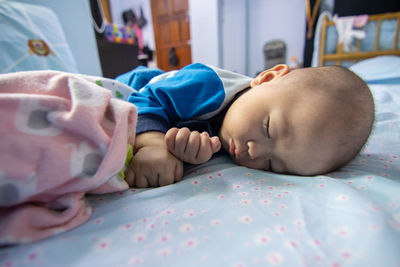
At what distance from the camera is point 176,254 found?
0.87 ft

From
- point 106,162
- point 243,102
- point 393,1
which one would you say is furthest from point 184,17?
point 106,162

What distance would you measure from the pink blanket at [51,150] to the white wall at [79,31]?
4.35 feet

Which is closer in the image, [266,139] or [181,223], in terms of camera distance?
[181,223]

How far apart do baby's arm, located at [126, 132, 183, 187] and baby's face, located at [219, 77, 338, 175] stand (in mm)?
169

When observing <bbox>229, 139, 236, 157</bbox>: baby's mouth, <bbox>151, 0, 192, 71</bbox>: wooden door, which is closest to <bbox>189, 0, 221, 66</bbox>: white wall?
<bbox>151, 0, 192, 71</bbox>: wooden door

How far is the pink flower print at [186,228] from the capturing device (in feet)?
0.99

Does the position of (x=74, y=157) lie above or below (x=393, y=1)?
below

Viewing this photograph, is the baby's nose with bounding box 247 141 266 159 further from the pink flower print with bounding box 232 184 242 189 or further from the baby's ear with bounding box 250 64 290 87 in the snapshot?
the baby's ear with bounding box 250 64 290 87

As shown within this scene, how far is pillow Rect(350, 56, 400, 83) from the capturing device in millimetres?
1709

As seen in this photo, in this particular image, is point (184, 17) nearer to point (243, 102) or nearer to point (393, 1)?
point (393, 1)

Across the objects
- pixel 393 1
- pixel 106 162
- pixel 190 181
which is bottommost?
pixel 190 181

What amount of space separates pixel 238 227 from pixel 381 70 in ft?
7.37

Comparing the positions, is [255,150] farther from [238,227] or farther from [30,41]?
[30,41]

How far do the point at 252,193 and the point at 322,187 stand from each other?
13 cm
